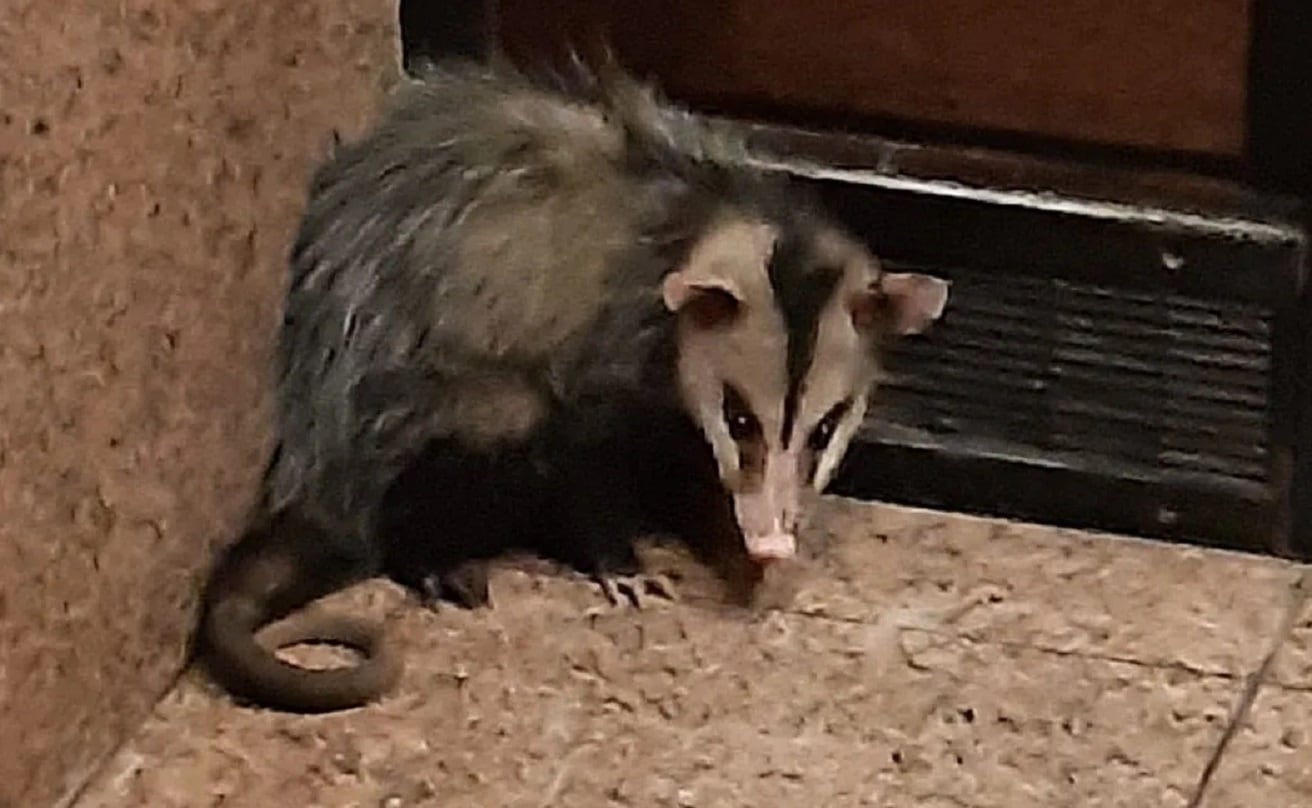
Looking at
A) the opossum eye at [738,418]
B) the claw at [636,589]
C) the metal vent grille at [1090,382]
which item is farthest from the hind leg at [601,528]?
the metal vent grille at [1090,382]

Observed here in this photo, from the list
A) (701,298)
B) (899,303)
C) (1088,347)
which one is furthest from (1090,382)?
(701,298)

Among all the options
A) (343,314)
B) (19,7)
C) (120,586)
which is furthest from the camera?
(343,314)

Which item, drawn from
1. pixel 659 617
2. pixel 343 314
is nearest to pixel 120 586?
pixel 343 314

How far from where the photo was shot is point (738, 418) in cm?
193

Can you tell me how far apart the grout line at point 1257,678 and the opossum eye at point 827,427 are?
0.34 metres

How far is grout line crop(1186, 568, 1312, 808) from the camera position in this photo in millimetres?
1772

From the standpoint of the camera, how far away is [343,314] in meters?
1.95

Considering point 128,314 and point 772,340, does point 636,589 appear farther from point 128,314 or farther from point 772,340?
point 128,314

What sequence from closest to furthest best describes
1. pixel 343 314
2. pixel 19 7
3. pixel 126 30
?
1. pixel 19 7
2. pixel 126 30
3. pixel 343 314

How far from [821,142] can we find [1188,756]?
1.82ft

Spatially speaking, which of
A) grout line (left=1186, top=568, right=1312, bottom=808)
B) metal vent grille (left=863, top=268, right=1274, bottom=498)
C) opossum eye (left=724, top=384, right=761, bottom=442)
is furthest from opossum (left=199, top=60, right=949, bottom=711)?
grout line (left=1186, top=568, right=1312, bottom=808)

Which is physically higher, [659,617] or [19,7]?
[19,7]

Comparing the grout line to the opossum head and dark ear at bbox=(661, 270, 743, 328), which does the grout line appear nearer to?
the opossum head

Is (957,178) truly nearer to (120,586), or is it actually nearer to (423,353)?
(423,353)
